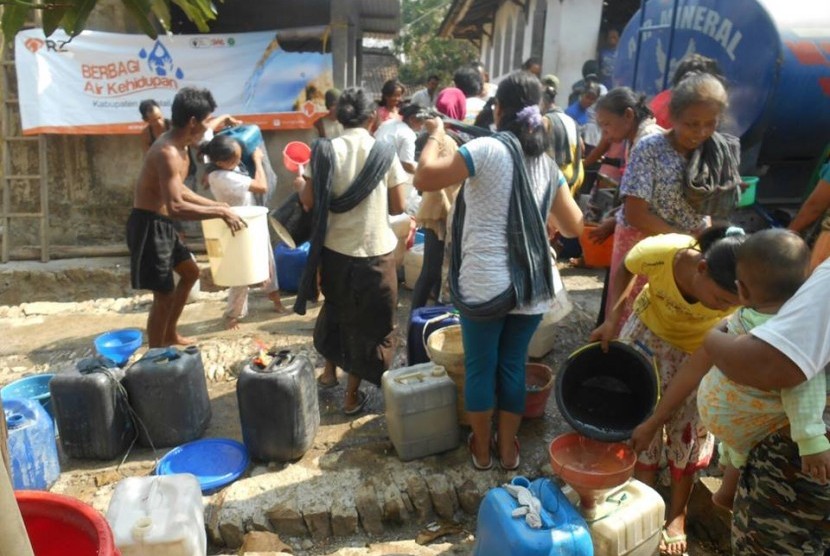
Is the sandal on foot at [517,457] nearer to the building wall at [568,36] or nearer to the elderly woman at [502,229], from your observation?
the elderly woman at [502,229]

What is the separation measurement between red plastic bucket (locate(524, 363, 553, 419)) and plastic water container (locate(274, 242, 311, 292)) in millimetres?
2818

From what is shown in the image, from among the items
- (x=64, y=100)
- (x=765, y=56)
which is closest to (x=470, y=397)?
(x=765, y=56)

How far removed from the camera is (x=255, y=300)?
6027 mm

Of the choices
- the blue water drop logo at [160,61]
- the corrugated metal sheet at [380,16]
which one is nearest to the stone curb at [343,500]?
the blue water drop logo at [160,61]

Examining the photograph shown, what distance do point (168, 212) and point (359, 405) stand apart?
184cm

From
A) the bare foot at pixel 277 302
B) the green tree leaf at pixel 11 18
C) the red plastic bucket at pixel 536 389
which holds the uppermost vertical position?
the green tree leaf at pixel 11 18

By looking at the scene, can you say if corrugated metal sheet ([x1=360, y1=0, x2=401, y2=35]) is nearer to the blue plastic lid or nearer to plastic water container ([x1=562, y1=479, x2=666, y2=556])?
the blue plastic lid

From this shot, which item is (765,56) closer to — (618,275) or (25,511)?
(618,275)

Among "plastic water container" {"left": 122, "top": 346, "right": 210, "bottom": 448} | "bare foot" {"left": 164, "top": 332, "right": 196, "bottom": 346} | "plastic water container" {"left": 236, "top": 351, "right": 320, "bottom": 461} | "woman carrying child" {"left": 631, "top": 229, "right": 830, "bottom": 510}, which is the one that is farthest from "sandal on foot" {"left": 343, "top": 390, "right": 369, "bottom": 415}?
"woman carrying child" {"left": 631, "top": 229, "right": 830, "bottom": 510}

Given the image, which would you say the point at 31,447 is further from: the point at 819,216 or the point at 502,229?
the point at 819,216

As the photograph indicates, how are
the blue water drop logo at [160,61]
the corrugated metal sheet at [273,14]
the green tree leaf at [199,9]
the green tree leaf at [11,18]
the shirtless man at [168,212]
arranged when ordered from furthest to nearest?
the corrugated metal sheet at [273,14] < the blue water drop logo at [160,61] < the shirtless man at [168,212] < the green tree leaf at [199,9] < the green tree leaf at [11,18]

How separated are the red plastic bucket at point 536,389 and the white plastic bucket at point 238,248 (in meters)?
2.24

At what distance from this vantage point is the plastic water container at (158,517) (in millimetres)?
2363

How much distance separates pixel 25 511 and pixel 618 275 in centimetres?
236
